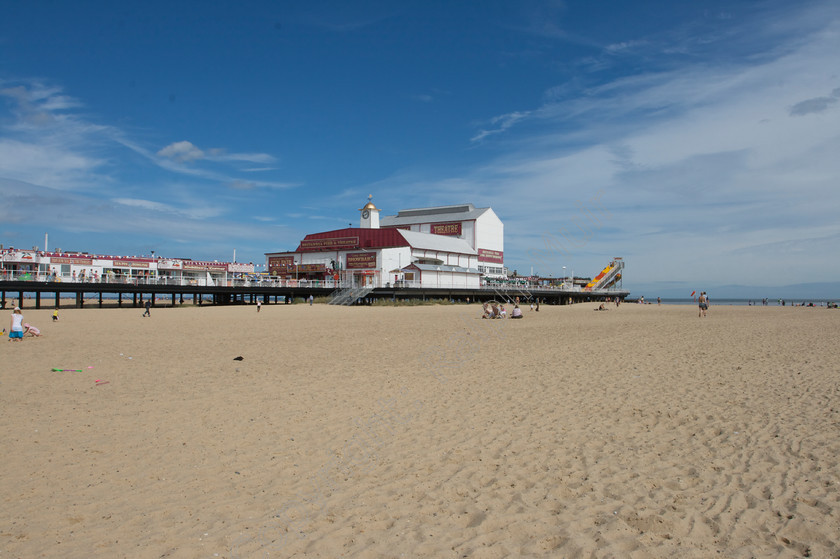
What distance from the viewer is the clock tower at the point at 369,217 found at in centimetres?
6084

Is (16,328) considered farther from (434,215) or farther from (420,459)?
(434,215)

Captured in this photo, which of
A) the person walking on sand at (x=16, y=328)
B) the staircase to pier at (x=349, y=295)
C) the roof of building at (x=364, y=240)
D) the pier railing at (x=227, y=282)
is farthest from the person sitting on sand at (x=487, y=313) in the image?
the roof of building at (x=364, y=240)

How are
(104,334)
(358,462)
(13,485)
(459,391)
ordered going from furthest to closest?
(104,334)
(459,391)
(358,462)
(13,485)

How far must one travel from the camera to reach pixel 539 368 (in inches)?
436

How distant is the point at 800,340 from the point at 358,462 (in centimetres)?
1657

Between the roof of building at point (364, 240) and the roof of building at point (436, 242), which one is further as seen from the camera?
the roof of building at point (436, 242)

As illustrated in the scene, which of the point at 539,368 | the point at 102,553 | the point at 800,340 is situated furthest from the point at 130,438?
the point at 800,340

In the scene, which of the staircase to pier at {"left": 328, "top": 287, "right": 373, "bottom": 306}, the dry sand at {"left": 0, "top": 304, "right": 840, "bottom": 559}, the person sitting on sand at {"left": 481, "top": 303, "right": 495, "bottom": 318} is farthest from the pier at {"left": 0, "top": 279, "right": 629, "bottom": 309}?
the dry sand at {"left": 0, "top": 304, "right": 840, "bottom": 559}

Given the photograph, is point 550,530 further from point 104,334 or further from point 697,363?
point 104,334

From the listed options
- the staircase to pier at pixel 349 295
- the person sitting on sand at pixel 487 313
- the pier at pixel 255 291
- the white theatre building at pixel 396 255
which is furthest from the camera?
the white theatre building at pixel 396 255

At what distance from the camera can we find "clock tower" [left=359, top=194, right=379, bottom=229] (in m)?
60.8

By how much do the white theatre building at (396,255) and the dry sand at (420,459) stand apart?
37697 mm

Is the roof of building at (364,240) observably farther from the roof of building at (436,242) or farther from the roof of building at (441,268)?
the roof of building at (441,268)

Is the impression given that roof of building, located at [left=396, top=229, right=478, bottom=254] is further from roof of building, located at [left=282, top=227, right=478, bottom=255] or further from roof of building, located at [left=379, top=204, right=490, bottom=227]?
roof of building, located at [left=379, top=204, right=490, bottom=227]
